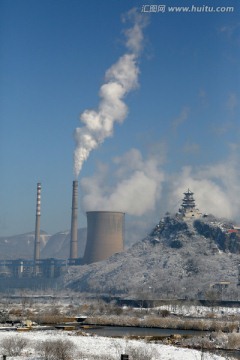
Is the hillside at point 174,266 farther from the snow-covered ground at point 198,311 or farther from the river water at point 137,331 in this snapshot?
the river water at point 137,331

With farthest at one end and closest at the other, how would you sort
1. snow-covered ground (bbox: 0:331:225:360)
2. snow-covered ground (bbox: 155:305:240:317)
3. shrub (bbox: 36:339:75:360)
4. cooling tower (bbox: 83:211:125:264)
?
1. cooling tower (bbox: 83:211:125:264)
2. snow-covered ground (bbox: 155:305:240:317)
3. snow-covered ground (bbox: 0:331:225:360)
4. shrub (bbox: 36:339:75:360)

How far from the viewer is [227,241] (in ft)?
625

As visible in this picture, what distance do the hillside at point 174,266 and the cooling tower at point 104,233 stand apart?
11.7 ft

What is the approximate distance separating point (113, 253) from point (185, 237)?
1087 inches

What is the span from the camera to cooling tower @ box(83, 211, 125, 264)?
16000cm

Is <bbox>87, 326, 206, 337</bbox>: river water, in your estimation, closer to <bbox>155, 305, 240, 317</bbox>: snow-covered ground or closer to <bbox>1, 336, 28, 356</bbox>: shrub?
<bbox>1, 336, 28, 356</bbox>: shrub

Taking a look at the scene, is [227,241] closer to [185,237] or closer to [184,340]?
[185,237]

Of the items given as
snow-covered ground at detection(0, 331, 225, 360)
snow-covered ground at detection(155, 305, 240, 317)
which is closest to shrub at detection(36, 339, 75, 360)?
snow-covered ground at detection(0, 331, 225, 360)

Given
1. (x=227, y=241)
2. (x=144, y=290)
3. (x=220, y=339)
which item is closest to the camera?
(x=220, y=339)

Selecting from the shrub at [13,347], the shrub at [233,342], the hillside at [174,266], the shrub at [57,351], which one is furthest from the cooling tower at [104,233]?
the shrub at [57,351]

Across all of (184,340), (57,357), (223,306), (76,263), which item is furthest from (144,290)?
(57,357)

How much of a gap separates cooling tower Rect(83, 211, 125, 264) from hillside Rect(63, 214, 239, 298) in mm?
3570

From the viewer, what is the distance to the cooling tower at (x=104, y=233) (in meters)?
160

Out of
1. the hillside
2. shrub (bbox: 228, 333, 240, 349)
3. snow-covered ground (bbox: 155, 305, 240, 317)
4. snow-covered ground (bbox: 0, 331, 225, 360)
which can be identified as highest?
the hillside
